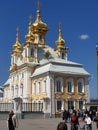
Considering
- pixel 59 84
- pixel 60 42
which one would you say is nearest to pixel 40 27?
pixel 60 42

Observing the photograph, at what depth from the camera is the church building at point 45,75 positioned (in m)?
49.9

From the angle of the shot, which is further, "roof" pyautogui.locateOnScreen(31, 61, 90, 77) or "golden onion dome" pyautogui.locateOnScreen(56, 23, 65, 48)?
"golden onion dome" pyautogui.locateOnScreen(56, 23, 65, 48)

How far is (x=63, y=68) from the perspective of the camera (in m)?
52.4

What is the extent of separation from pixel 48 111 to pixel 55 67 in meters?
8.83

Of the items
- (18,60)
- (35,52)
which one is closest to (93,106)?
(35,52)

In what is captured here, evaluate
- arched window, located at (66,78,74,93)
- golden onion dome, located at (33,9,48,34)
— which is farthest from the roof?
→ golden onion dome, located at (33,9,48,34)

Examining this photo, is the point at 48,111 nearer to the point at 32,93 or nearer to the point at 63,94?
the point at 63,94

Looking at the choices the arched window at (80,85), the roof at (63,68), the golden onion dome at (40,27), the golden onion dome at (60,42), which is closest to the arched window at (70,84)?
the roof at (63,68)

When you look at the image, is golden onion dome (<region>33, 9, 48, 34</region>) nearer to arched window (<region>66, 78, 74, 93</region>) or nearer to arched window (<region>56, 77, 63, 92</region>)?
arched window (<region>66, 78, 74, 93</region>)

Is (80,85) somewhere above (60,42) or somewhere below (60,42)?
below

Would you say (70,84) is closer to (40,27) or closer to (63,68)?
(63,68)

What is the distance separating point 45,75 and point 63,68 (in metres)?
3.31

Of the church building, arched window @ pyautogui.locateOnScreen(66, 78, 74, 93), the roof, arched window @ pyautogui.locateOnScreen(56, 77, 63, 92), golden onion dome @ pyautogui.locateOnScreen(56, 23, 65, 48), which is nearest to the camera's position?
the church building

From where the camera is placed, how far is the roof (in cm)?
5100
